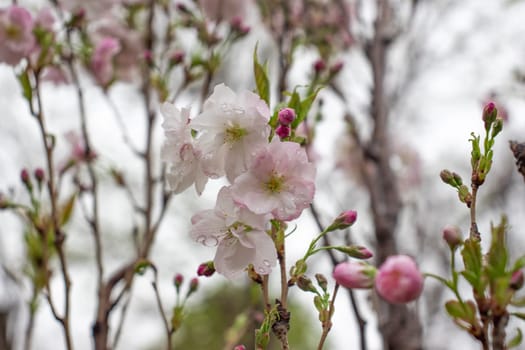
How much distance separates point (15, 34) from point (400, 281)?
2.79ft

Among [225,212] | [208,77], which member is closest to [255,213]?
[225,212]

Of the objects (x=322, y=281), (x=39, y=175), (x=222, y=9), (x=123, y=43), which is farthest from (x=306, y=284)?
(x=123, y=43)

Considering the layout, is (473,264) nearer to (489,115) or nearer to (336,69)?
(489,115)

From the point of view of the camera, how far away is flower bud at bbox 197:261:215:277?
22.2 inches

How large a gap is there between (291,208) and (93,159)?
2.59 feet

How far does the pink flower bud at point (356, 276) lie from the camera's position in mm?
503

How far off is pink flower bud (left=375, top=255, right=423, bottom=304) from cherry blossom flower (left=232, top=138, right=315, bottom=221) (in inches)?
4.1

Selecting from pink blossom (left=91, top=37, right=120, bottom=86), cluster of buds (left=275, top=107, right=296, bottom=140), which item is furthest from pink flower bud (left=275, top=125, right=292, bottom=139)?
pink blossom (left=91, top=37, right=120, bottom=86)

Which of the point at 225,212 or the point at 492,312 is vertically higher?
the point at 225,212

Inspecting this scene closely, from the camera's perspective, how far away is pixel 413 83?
2799 mm

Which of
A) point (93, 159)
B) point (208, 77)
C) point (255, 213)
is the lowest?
point (255, 213)

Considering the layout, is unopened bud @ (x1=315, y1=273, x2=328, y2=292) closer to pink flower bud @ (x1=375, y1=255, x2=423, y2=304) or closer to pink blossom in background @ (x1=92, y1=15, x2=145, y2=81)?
pink flower bud @ (x1=375, y1=255, x2=423, y2=304)

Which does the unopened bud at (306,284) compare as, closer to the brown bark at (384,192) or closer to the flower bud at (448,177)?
the flower bud at (448,177)

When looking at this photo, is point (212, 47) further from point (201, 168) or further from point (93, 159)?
point (201, 168)
